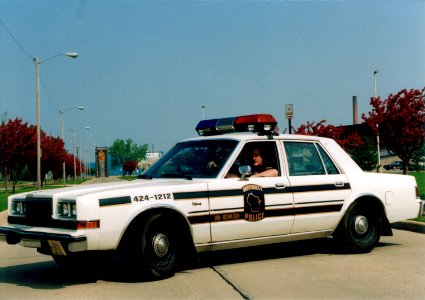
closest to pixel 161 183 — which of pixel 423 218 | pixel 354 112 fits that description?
pixel 423 218

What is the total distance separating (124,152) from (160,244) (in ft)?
552

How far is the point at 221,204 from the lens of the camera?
7.17m

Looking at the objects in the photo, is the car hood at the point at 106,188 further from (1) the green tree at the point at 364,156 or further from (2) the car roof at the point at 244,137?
(1) the green tree at the point at 364,156

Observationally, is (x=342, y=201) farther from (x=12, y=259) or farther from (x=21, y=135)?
(x=21, y=135)

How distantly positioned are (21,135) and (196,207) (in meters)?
35.3

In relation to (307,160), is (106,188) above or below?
below

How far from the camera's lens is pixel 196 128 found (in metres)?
8.70

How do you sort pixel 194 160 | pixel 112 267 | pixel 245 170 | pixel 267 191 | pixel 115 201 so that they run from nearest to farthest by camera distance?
pixel 115 201 < pixel 245 170 < pixel 267 191 < pixel 194 160 < pixel 112 267

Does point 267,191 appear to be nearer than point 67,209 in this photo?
No

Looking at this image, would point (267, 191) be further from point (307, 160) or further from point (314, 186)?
point (307, 160)

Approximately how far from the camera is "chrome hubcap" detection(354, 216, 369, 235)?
853 cm

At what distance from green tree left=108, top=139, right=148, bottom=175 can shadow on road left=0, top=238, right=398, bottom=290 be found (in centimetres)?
16135

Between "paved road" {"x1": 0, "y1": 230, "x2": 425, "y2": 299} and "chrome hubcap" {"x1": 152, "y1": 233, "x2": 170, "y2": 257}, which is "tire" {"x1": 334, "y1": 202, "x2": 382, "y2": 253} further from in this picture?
"chrome hubcap" {"x1": 152, "y1": 233, "x2": 170, "y2": 257}

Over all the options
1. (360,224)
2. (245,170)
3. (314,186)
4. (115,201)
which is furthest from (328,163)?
(115,201)
